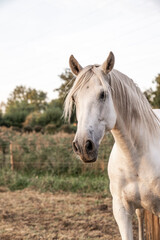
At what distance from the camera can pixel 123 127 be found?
2.07m

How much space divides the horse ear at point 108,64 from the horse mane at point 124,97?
36mm

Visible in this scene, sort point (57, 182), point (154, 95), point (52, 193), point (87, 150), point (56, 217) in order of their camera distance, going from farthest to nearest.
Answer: point (154, 95) < point (57, 182) < point (52, 193) < point (56, 217) < point (87, 150)

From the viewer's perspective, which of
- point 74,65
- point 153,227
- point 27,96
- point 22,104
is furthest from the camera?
point 27,96

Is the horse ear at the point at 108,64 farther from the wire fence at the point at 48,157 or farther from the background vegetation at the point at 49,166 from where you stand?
the wire fence at the point at 48,157

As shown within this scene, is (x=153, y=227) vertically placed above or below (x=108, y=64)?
below

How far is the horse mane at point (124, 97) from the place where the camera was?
189cm

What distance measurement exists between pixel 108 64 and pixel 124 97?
0.32m

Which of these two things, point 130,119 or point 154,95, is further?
point 154,95

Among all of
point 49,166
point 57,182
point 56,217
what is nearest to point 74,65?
point 56,217

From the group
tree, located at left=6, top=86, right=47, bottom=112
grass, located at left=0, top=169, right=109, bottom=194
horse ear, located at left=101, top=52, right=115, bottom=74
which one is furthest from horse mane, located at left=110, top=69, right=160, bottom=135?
tree, located at left=6, top=86, right=47, bottom=112

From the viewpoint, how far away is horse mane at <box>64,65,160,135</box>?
1.89 m

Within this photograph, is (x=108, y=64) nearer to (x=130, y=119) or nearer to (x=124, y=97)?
(x=124, y=97)

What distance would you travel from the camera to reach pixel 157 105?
Result: 1438 centimetres

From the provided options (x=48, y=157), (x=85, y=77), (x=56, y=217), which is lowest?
(x=56, y=217)
